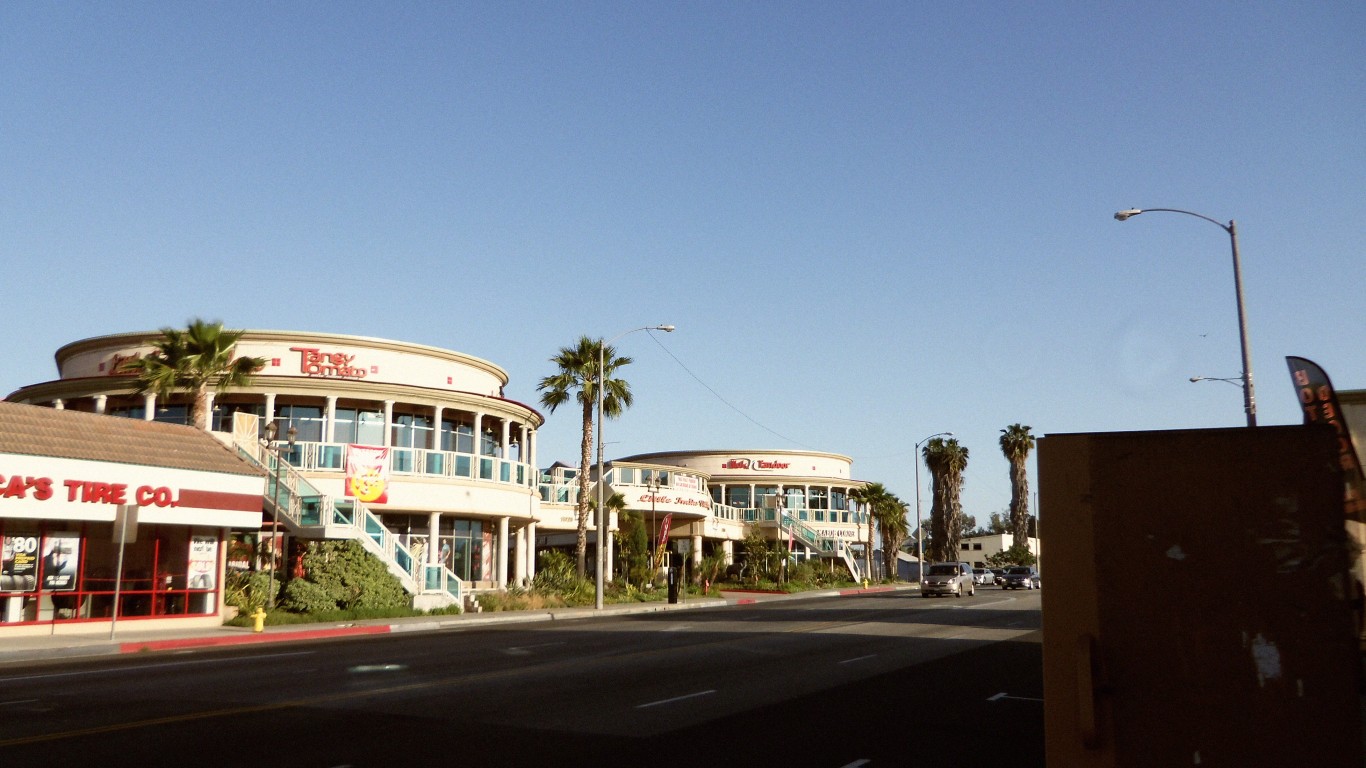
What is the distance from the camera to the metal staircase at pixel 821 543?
69.4 meters

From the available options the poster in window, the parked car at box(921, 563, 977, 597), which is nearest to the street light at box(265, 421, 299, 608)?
the poster in window

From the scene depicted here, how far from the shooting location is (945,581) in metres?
51.0

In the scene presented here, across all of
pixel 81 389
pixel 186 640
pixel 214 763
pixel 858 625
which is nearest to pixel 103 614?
pixel 186 640

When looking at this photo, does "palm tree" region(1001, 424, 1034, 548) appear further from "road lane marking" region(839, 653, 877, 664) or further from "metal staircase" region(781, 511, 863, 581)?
"road lane marking" region(839, 653, 877, 664)

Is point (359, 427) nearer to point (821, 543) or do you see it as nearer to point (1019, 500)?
point (821, 543)

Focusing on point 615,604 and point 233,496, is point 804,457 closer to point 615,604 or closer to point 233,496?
point 615,604

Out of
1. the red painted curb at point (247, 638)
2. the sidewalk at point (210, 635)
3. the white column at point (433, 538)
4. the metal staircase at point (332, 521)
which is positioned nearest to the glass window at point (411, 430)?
the white column at point (433, 538)

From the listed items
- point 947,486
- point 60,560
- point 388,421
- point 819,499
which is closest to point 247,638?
point 60,560

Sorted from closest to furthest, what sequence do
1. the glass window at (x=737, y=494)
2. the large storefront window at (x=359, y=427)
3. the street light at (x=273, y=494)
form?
the street light at (x=273, y=494)
the large storefront window at (x=359, y=427)
the glass window at (x=737, y=494)

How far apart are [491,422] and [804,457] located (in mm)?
38265

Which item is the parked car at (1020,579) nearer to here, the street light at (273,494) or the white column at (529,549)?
the white column at (529,549)

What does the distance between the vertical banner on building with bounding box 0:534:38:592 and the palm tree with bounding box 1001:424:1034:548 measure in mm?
75264

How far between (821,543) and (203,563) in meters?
48.2

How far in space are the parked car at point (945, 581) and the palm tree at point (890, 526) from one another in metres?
19.3
